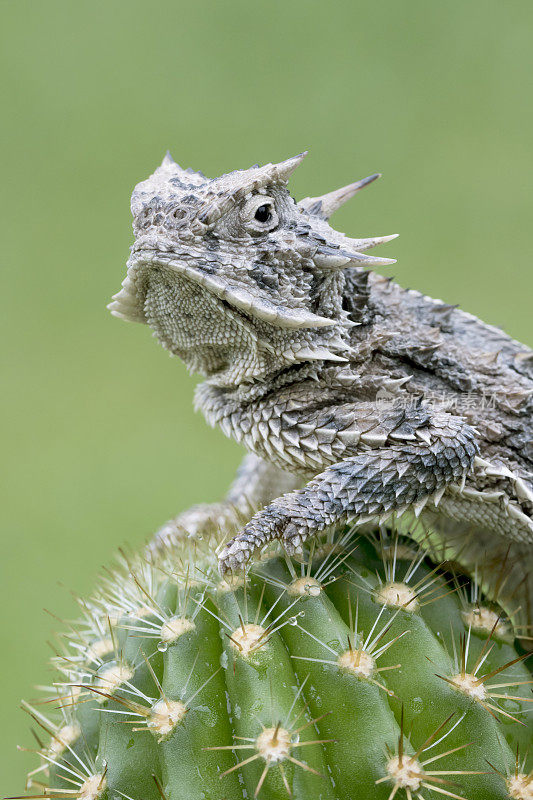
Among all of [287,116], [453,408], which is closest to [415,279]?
[287,116]

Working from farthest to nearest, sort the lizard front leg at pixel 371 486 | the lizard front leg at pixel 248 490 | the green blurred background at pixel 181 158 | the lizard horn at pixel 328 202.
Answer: the green blurred background at pixel 181 158 < the lizard front leg at pixel 248 490 < the lizard horn at pixel 328 202 < the lizard front leg at pixel 371 486

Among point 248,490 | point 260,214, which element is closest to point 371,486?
point 260,214

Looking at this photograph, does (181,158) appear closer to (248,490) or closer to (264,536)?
(248,490)

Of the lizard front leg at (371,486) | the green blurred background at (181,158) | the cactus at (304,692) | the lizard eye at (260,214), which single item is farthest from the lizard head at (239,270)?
the green blurred background at (181,158)

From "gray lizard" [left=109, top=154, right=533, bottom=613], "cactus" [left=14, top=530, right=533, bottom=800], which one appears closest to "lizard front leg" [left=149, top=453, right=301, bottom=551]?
"gray lizard" [left=109, top=154, right=533, bottom=613]

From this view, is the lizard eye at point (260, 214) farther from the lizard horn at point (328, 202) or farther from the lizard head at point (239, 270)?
the lizard horn at point (328, 202)

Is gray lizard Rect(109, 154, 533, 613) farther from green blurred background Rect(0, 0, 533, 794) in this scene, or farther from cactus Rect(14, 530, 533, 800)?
green blurred background Rect(0, 0, 533, 794)

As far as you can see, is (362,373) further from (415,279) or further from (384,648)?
(415,279)
